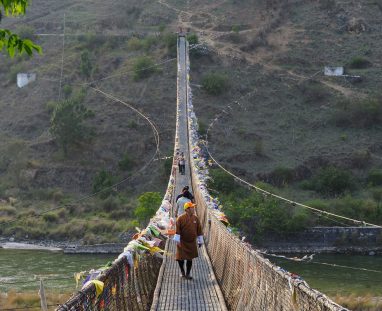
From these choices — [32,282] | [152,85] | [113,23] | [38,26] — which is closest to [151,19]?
[113,23]

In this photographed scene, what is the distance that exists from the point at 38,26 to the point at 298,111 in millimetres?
25974

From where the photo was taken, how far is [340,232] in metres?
29.7

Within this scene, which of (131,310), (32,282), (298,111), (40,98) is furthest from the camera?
(40,98)

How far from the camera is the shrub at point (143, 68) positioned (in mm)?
44781

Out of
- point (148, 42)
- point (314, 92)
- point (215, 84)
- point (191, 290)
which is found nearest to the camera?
point (191, 290)

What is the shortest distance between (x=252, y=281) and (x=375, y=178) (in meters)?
30.0

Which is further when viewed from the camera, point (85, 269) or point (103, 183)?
point (103, 183)

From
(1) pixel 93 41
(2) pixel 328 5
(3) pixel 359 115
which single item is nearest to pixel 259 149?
(3) pixel 359 115

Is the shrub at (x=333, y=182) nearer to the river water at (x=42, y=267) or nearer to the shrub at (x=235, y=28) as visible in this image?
the river water at (x=42, y=267)

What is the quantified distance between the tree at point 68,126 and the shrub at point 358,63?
1942 cm

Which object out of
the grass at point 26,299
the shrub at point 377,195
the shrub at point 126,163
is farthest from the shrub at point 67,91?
the grass at point 26,299

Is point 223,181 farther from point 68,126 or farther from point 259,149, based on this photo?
point 68,126

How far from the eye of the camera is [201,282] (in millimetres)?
8141

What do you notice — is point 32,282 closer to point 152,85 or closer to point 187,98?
point 187,98
